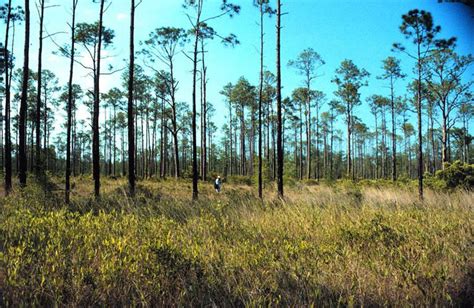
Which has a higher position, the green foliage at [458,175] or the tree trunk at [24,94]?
the tree trunk at [24,94]

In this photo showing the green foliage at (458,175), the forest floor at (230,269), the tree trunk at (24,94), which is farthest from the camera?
the green foliage at (458,175)

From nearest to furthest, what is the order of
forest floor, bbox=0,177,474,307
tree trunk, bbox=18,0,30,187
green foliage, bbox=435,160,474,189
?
forest floor, bbox=0,177,474,307 < tree trunk, bbox=18,0,30,187 < green foliage, bbox=435,160,474,189

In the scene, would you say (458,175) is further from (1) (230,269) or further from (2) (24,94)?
(2) (24,94)

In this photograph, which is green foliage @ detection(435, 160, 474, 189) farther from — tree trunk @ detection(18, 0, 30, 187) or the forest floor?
tree trunk @ detection(18, 0, 30, 187)

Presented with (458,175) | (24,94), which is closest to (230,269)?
(24,94)

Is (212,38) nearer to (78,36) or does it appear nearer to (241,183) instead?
(78,36)

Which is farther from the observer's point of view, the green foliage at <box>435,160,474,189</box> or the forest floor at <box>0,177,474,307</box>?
the green foliage at <box>435,160,474,189</box>

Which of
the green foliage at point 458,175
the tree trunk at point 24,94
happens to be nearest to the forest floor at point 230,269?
the tree trunk at point 24,94

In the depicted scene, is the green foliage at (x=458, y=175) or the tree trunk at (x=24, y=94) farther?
the green foliage at (x=458, y=175)

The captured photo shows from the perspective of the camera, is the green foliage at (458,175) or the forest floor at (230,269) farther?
the green foliage at (458,175)

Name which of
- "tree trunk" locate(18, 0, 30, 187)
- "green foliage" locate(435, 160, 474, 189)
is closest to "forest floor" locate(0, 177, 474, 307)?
"tree trunk" locate(18, 0, 30, 187)

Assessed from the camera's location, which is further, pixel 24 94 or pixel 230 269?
pixel 24 94

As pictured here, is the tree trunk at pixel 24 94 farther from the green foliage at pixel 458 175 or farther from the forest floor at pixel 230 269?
the green foliage at pixel 458 175

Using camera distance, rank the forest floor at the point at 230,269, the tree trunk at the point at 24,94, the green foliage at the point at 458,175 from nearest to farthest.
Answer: the forest floor at the point at 230,269 < the tree trunk at the point at 24,94 < the green foliage at the point at 458,175
